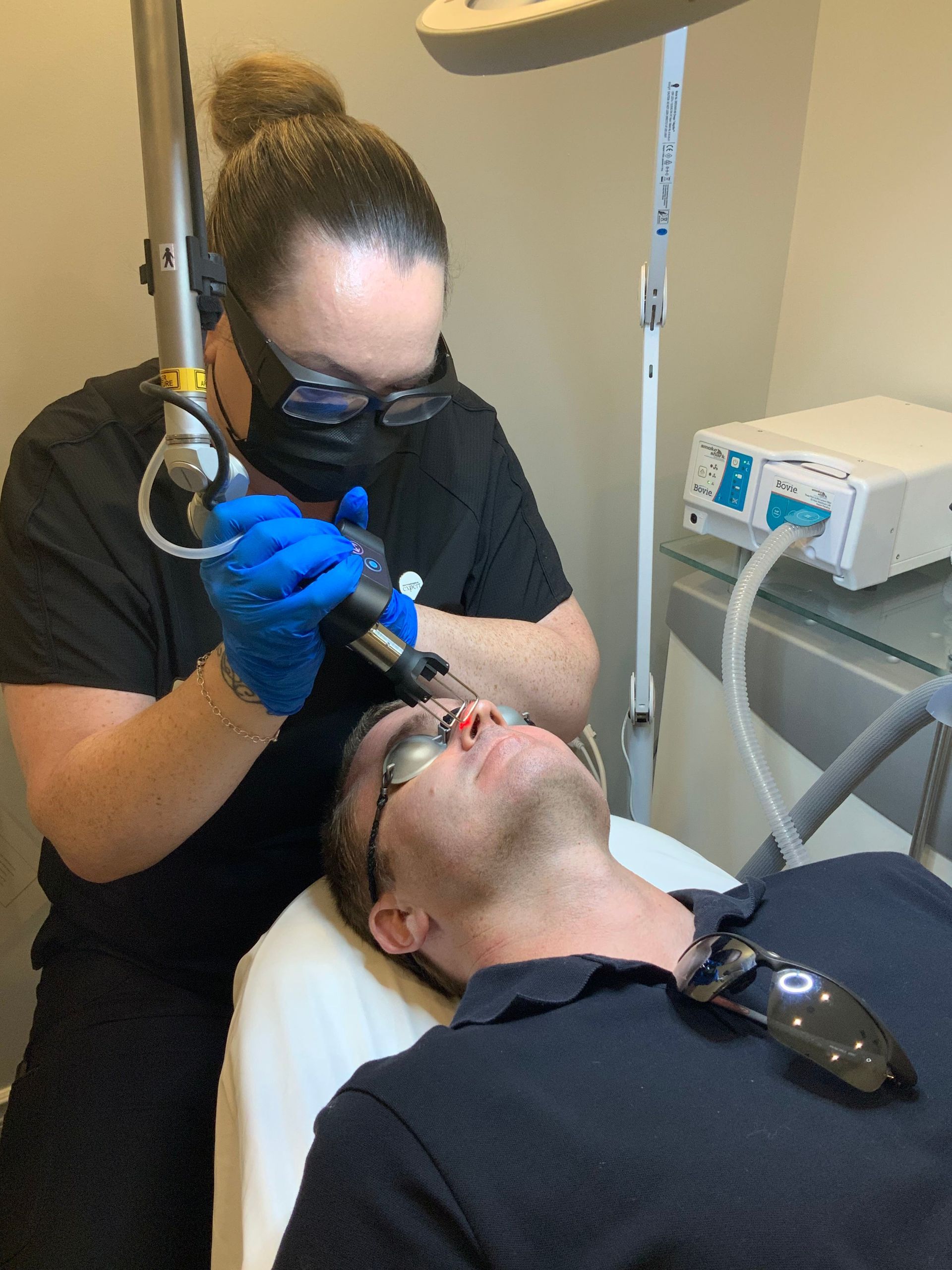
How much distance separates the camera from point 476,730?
1.08m

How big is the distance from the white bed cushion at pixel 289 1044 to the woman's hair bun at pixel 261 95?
37.2 inches

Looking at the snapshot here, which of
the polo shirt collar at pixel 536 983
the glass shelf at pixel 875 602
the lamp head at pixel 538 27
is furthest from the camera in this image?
the glass shelf at pixel 875 602

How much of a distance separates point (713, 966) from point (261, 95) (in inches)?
42.4

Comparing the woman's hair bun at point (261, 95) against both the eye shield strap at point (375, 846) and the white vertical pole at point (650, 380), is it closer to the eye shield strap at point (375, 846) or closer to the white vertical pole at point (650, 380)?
the white vertical pole at point (650, 380)

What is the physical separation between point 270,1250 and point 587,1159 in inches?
13.6

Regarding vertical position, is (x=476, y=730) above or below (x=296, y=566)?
below

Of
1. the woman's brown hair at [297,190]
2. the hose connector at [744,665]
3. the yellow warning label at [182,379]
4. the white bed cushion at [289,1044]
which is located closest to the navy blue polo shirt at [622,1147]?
the white bed cushion at [289,1044]

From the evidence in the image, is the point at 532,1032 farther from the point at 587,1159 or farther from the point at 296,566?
the point at 296,566

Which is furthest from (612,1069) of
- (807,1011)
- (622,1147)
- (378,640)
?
(378,640)

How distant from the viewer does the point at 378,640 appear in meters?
0.91

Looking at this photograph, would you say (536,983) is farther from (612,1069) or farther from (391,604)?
(391,604)

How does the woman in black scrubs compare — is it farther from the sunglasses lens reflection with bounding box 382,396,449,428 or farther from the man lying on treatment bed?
the man lying on treatment bed

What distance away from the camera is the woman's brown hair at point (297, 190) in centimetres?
92

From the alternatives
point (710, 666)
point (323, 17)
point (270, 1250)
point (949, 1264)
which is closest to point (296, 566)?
point (270, 1250)
